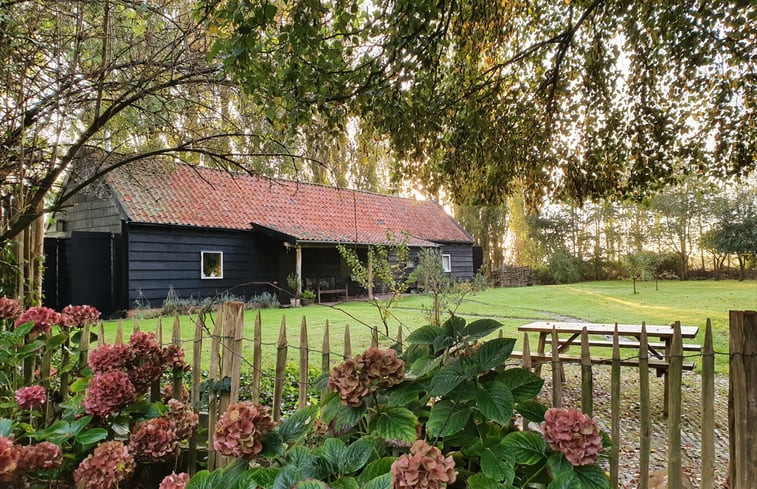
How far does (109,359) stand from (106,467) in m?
0.54

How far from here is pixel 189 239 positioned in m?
13.3

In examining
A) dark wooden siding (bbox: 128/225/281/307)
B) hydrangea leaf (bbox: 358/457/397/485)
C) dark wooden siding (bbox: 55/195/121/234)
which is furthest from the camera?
dark wooden siding (bbox: 55/195/121/234)

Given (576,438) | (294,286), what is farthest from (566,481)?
(294,286)

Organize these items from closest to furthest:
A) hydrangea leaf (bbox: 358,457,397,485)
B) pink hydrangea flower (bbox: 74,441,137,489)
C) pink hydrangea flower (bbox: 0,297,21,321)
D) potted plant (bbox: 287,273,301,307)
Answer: hydrangea leaf (bbox: 358,457,397,485), pink hydrangea flower (bbox: 74,441,137,489), pink hydrangea flower (bbox: 0,297,21,321), potted plant (bbox: 287,273,301,307)

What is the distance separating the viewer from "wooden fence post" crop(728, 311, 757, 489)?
1788mm

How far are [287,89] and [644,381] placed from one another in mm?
2760

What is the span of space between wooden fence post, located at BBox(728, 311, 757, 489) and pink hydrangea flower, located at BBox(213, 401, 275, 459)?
6.30 feet

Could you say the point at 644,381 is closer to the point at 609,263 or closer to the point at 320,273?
the point at 320,273

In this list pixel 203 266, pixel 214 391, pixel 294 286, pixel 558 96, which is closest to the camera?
pixel 214 391

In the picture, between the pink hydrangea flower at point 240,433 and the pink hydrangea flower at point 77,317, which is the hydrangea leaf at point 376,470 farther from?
the pink hydrangea flower at point 77,317

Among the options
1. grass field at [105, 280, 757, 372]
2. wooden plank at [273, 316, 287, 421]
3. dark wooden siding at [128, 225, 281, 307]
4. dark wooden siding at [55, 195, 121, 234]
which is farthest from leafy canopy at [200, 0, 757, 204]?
dark wooden siding at [55, 195, 121, 234]

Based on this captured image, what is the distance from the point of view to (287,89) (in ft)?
10.2

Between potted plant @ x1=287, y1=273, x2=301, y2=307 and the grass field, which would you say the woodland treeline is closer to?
the grass field

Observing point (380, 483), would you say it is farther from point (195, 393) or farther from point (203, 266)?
point (203, 266)
